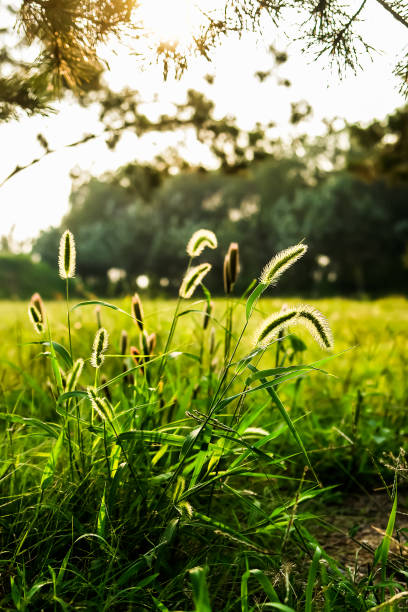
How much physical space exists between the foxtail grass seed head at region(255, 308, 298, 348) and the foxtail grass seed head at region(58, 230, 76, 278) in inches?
22.6

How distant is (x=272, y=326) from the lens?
1.28 meters

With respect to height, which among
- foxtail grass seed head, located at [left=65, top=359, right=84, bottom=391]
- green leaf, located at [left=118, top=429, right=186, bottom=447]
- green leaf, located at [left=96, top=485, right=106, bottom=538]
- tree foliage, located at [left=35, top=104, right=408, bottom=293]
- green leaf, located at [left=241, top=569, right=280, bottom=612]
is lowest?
green leaf, located at [left=241, top=569, right=280, bottom=612]

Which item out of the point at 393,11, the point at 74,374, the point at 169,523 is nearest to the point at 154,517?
the point at 169,523

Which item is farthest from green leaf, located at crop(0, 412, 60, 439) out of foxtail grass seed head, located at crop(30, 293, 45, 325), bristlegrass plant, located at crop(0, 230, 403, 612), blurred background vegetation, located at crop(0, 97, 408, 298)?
blurred background vegetation, located at crop(0, 97, 408, 298)

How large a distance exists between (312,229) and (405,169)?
17.4 meters

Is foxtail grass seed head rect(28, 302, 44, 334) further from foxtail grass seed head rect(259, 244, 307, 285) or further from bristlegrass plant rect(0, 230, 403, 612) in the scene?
foxtail grass seed head rect(259, 244, 307, 285)

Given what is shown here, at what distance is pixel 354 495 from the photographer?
2242 millimetres

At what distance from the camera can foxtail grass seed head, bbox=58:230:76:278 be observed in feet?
4.78

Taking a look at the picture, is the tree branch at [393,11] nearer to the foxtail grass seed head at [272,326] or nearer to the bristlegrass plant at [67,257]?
the foxtail grass seed head at [272,326]

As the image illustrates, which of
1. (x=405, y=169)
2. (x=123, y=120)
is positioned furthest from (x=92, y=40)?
(x=405, y=169)

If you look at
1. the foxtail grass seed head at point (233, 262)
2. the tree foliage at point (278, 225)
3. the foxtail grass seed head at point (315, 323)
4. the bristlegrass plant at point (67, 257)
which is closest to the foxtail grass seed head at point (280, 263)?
the foxtail grass seed head at point (315, 323)

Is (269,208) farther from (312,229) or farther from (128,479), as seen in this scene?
(128,479)

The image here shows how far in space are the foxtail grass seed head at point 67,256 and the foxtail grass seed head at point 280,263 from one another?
55 cm

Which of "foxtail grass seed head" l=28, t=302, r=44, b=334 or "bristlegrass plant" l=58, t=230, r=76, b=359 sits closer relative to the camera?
"bristlegrass plant" l=58, t=230, r=76, b=359
